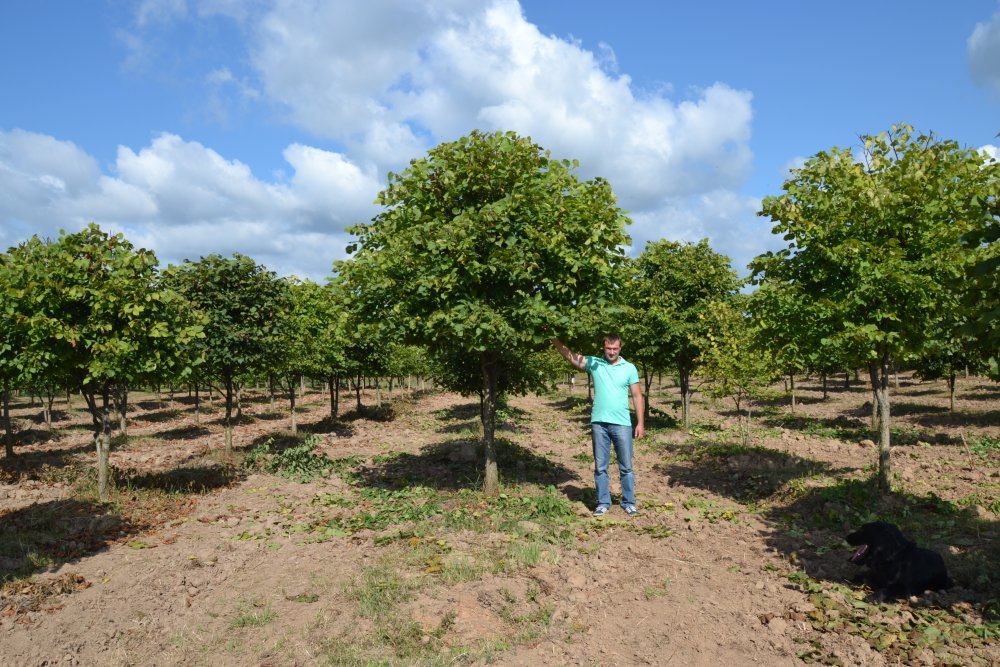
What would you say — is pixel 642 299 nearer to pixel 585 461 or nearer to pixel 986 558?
pixel 585 461

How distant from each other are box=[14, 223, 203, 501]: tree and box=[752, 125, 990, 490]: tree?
10.5 meters

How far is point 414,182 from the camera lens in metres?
9.30

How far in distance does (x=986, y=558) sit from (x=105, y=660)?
8868 millimetres

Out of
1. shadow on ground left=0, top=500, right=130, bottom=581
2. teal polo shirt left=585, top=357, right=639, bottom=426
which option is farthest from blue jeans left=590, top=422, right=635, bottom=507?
shadow on ground left=0, top=500, right=130, bottom=581

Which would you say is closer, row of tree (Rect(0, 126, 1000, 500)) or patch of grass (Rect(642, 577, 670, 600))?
patch of grass (Rect(642, 577, 670, 600))

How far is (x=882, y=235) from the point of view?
8.54 m

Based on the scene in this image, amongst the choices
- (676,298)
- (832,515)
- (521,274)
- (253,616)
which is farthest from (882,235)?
(676,298)

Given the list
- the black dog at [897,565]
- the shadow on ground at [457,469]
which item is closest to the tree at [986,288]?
the black dog at [897,565]

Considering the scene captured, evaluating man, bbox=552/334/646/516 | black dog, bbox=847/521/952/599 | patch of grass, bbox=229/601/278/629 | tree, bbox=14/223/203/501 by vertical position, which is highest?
tree, bbox=14/223/203/501

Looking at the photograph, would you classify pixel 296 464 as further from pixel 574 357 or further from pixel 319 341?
pixel 319 341

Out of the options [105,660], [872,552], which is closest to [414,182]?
[105,660]

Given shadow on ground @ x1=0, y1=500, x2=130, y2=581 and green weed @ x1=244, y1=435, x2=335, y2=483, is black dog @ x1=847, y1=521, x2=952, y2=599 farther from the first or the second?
green weed @ x1=244, y1=435, x2=335, y2=483

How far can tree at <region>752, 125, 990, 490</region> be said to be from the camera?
26.2 ft

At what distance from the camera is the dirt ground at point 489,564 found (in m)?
4.98
